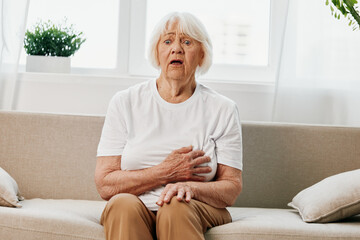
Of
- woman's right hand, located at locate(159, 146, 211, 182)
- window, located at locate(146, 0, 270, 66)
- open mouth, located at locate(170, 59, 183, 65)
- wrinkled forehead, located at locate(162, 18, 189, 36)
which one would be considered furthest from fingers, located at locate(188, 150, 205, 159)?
window, located at locate(146, 0, 270, 66)

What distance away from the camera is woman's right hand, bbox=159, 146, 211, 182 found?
2.06 meters

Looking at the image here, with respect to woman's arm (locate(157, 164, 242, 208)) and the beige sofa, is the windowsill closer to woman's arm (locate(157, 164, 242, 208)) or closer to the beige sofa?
the beige sofa

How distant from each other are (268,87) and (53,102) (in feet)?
4.16

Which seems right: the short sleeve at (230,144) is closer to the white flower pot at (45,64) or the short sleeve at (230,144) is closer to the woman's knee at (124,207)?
the woman's knee at (124,207)

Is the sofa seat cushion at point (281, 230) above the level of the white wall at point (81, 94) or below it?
below

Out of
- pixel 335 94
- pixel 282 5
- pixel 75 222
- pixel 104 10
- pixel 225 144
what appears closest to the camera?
pixel 75 222

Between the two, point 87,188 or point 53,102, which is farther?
point 53,102

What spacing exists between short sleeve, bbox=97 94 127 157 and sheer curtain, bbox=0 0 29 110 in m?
0.97

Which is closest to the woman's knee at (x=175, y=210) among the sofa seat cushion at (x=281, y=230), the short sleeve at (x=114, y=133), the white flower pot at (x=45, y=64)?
the sofa seat cushion at (x=281, y=230)

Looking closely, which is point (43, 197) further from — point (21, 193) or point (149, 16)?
point (149, 16)

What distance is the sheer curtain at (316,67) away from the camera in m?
2.92

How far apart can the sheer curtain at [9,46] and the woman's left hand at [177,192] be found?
1.41 m

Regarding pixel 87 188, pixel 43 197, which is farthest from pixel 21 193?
pixel 87 188

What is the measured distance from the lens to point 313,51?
2975 millimetres
